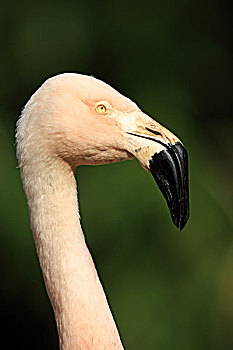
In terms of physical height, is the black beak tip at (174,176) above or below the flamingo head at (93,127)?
below

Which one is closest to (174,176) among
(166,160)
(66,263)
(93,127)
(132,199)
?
(166,160)

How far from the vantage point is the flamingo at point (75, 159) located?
1.39 metres

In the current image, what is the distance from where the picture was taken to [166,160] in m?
1.37

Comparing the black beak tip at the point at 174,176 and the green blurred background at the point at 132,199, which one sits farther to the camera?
the green blurred background at the point at 132,199

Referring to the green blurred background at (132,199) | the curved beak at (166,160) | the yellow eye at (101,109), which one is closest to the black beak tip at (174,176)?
the curved beak at (166,160)

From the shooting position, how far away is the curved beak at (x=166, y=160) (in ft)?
4.50

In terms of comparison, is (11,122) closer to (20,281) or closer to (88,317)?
(20,281)

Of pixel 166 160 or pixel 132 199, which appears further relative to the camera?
pixel 132 199

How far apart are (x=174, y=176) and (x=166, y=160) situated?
0.05 m

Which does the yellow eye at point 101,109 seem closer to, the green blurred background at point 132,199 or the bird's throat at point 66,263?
the bird's throat at point 66,263

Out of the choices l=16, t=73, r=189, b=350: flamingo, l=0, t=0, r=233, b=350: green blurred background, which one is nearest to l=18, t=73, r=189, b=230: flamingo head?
l=16, t=73, r=189, b=350: flamingo

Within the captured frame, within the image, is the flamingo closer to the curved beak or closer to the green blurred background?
the curved beak

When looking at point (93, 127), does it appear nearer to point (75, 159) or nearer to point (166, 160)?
point (75, 159)

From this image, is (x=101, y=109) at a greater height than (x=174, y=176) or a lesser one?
greater
